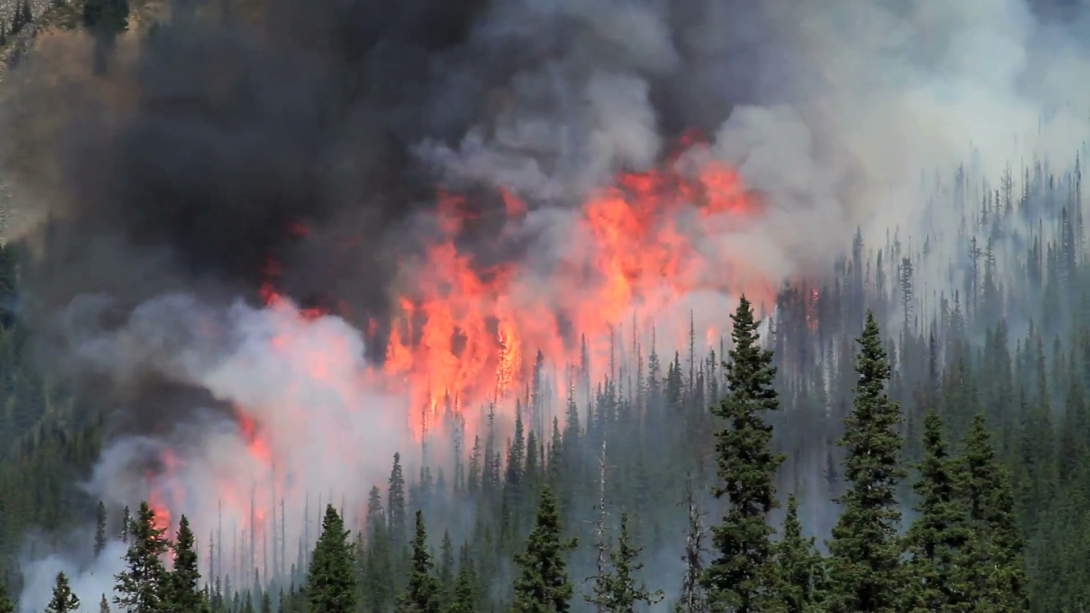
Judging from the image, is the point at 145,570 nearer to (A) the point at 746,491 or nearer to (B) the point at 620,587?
(B) the point at 620,587

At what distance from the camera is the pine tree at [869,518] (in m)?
75.9

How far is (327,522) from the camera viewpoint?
382ft

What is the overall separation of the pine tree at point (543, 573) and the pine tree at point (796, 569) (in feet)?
46.0

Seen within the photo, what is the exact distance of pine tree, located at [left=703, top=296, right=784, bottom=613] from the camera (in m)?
81.1

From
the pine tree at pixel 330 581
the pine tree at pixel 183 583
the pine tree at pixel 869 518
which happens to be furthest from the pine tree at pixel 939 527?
the pine tree at pixel 183 583

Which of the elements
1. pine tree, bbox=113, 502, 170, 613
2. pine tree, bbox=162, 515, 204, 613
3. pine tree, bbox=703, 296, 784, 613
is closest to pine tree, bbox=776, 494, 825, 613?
pine tree, bbox=703, 296, 784, 613

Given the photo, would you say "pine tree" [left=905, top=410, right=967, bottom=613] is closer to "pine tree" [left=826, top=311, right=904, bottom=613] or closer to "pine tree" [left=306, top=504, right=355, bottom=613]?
"pine tree" [left=826, top=311, right=904, bottom=613]

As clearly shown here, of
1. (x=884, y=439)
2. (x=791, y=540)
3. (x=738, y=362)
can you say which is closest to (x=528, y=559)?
(x=791, y=540)

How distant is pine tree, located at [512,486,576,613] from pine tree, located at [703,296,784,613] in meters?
16.6

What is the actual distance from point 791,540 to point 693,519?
18.9 meters

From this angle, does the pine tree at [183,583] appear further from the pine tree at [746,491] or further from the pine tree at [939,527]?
the pine tree at [939,527]

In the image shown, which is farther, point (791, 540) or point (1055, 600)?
point (1055, 600)

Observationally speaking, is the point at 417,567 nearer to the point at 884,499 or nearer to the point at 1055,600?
the point at 884,499

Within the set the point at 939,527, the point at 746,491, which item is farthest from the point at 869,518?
the point at 939,527
